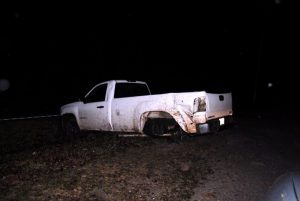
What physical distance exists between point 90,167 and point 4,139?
Result: 4.81 meters

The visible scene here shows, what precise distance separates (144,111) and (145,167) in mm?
1704

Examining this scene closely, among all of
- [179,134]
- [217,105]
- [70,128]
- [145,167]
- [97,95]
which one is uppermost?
[97,95]

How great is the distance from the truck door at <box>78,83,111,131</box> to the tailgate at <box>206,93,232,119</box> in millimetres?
3036

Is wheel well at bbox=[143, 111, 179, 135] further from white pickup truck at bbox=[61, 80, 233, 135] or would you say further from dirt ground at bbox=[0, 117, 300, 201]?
dirt ground at bbox=[0, 117, 300, 201]

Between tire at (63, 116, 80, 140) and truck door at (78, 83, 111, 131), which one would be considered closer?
truck door at (78, 83, 111, 131)

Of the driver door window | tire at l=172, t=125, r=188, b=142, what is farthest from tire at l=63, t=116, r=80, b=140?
tire at l=172, t=125, r=188, b=142

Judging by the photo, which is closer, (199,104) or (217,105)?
(199,104)

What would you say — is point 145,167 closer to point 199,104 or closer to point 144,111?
point 144,111

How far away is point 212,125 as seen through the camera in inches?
288

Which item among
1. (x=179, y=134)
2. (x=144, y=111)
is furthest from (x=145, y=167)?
(x=144, y=111)

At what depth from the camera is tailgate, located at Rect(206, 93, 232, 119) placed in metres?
7.11

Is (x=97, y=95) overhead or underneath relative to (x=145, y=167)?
overhead

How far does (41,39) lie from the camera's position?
2155 cm

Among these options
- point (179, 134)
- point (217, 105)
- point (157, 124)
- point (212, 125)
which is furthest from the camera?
point (157, 124)
